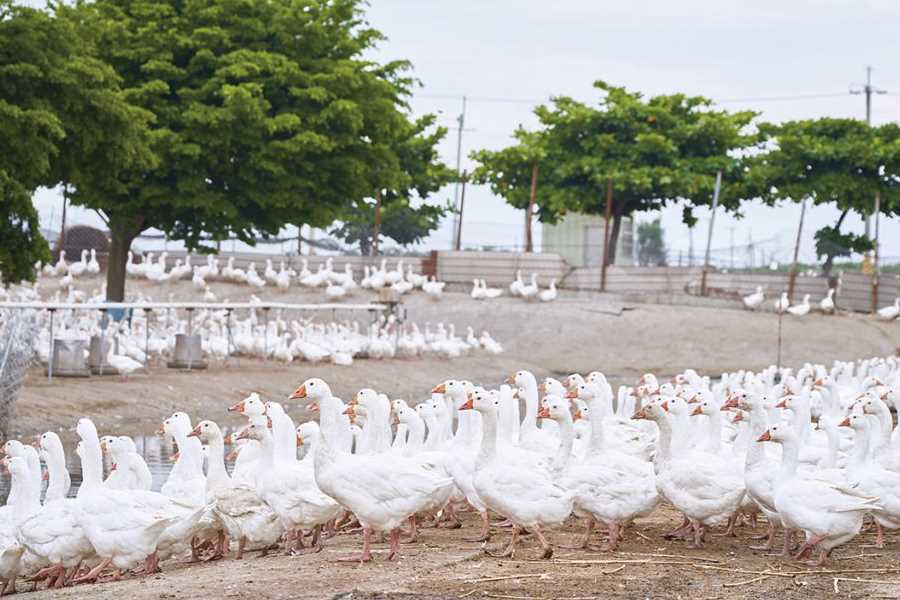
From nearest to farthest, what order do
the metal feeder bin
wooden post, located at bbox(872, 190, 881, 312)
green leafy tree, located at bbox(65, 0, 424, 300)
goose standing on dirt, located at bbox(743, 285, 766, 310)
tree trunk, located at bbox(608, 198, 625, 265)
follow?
the metal feeder bin < green leafy tree, located at bbox(65, 0, 424, 300) < goose standing on dirt, located at bbox(743, 285, 766, 310) < wooden post, located at bbox(872, 190, 881, 312) < tree trunk, located at bbox(608, 198, 625, 265)

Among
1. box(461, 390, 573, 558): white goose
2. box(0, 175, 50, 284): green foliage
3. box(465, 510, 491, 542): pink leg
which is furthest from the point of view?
box(0, 175, 50, 284): green foliage

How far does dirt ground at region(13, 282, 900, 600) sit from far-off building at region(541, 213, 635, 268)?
1631cm

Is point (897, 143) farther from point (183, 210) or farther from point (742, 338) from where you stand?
point (183, 210)

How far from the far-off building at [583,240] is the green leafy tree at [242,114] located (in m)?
25.9

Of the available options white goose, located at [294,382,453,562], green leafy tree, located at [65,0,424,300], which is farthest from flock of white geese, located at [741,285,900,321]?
white goose, located at [294,382,453,562]

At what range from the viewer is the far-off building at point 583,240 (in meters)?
65.4

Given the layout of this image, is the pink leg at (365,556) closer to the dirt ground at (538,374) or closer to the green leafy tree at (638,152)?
the dirt ground at (538,374)

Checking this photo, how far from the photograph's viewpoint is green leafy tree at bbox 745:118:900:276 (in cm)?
5391

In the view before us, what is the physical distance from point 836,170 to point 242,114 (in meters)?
27.1

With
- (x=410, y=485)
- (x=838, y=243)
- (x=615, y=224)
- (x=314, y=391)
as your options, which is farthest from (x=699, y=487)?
(x=615, y=224)

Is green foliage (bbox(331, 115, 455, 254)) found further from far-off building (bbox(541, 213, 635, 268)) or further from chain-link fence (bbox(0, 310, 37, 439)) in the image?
chain-link fence (bbox(0, 310, 37, 439))

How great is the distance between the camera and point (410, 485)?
12008mm

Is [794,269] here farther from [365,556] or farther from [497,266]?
[365,556]

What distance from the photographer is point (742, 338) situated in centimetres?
4300
